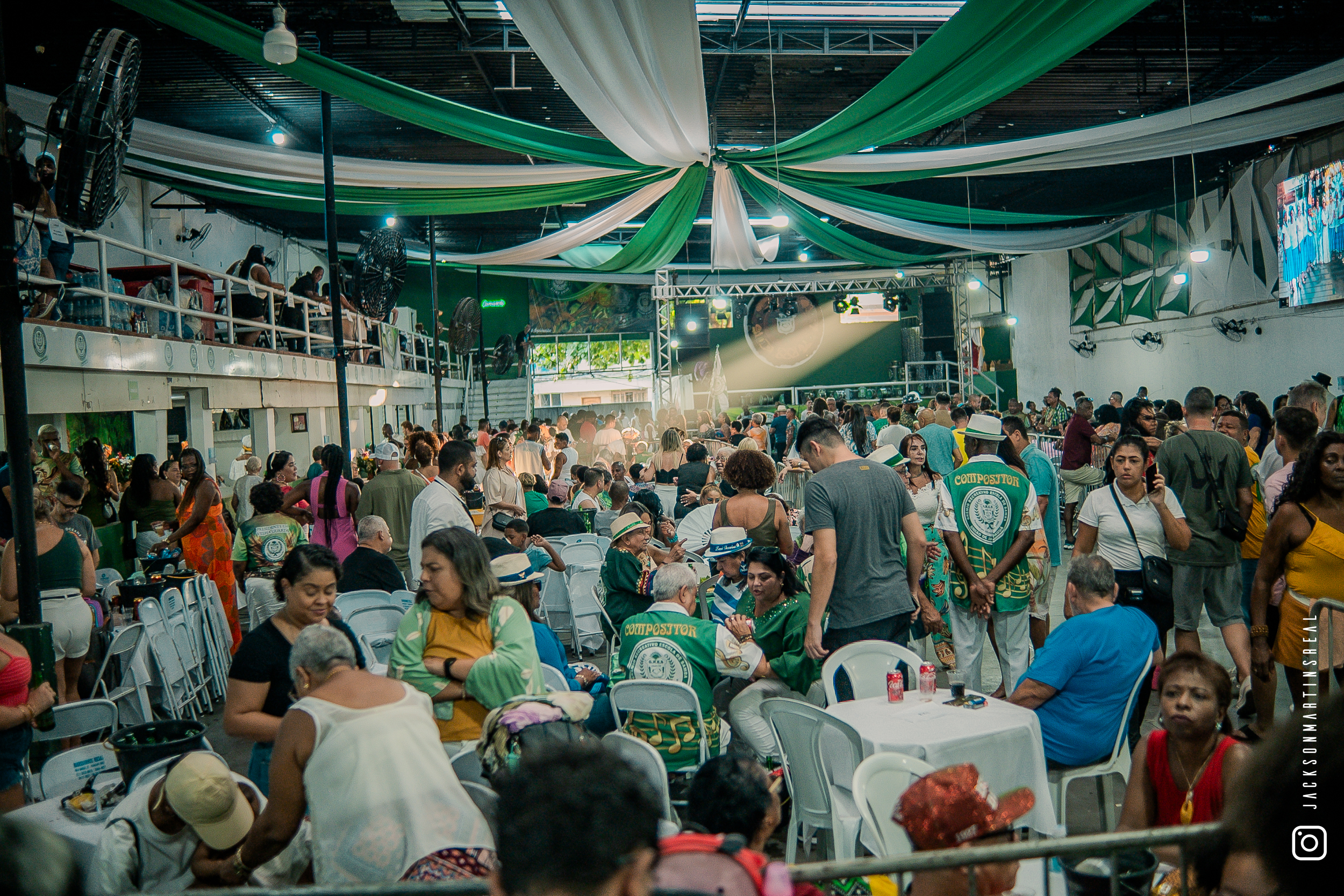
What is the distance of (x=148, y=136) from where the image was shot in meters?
6.01

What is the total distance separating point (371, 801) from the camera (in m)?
2.01

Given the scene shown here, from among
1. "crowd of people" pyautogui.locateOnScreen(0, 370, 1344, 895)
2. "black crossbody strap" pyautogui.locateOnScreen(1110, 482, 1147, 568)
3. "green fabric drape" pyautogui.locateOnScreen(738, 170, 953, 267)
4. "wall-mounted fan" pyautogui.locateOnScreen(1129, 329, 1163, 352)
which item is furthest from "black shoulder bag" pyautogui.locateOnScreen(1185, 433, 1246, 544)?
"wall-mounted fan" pyautogui.locateOnScreen(1129, 329, 1163, 352)

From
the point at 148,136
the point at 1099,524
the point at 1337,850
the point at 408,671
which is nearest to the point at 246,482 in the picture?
the point at 148,136

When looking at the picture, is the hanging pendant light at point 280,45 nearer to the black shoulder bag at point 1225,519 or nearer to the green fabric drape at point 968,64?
the green fabric drape at point 968,64

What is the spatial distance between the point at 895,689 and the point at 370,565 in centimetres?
300

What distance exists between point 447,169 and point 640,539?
12.3 feet

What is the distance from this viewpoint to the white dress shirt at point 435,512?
4922 millimetres

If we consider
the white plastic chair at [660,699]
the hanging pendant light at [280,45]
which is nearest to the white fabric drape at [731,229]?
the hanging pendant light at [280,45]

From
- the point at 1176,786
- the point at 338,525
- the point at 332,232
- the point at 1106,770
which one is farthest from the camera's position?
the point at 332,232

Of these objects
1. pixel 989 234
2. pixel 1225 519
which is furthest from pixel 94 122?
pixel 989 234

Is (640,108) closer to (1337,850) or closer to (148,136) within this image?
(148,136)

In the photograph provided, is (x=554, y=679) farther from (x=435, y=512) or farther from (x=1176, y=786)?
(x=1176, y=786)

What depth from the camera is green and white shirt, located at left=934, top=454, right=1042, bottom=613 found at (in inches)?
177

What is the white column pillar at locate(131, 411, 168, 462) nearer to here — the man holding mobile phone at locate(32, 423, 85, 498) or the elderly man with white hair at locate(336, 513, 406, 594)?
the man holding mobile phone at locate(32, 423, 85, 498)
